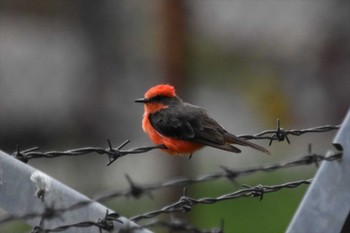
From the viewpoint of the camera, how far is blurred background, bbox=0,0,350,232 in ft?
51.7

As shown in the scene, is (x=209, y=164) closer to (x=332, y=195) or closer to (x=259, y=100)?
(x=259, y=100)

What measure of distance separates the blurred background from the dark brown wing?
8249mm

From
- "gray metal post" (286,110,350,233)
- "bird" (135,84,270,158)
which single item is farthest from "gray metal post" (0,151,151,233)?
"bird" (135,84,270,158)

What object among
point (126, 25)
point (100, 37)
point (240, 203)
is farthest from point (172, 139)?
point (126, 25)

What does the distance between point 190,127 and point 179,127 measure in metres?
0.06

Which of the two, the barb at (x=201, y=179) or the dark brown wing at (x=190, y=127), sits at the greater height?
the barb at (x=201, y=179)

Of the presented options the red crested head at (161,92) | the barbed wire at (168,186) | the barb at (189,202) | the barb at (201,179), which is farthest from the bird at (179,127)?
the barb at (201,179)

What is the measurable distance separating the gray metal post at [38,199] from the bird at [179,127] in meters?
1.78

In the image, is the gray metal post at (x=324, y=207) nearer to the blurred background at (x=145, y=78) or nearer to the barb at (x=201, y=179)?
the barb at (x=201, y=179)

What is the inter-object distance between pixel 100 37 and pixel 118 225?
39.0 ft

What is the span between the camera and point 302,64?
1739 cm

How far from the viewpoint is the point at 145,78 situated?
18297mm

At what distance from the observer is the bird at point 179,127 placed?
588 cm

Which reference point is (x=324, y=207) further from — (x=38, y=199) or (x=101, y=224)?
(x=38, y=199)
